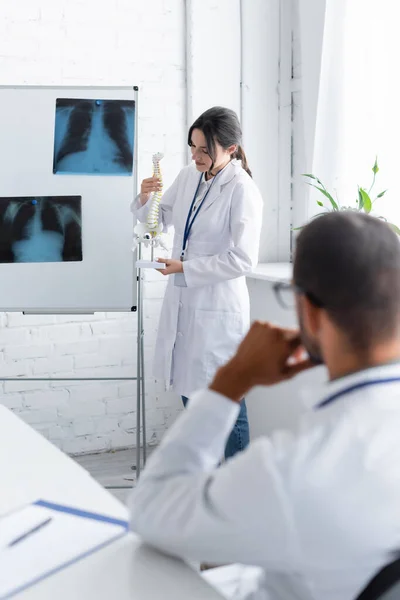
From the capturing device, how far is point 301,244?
80 cm

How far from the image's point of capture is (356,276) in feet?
2.47

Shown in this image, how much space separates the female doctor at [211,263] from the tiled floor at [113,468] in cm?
64

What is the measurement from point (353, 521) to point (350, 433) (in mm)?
87

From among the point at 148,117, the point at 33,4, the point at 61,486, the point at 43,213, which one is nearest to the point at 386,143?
the point at 148,117

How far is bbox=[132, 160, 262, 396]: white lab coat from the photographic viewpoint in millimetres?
2475

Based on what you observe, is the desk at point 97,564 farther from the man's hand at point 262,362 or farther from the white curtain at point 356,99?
the white curtain at point 356,99

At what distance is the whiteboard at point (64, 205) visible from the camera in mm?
2721

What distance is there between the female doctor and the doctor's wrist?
160cm

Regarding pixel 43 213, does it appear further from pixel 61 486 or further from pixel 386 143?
pixel 61 486

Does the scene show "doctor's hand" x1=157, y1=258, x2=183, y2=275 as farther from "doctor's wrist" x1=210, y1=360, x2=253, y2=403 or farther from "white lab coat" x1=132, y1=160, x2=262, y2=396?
"doctor's wrist" x1=210, y1=360, x2=253, y2=403

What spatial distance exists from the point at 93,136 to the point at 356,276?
215cm

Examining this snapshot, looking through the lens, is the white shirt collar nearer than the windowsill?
Yes

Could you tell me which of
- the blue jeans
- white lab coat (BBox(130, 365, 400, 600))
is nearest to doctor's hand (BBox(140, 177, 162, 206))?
the blue jeans

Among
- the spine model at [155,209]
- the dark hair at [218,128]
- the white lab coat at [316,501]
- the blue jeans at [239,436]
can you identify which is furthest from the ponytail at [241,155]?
the white lab coat at [316,501]
